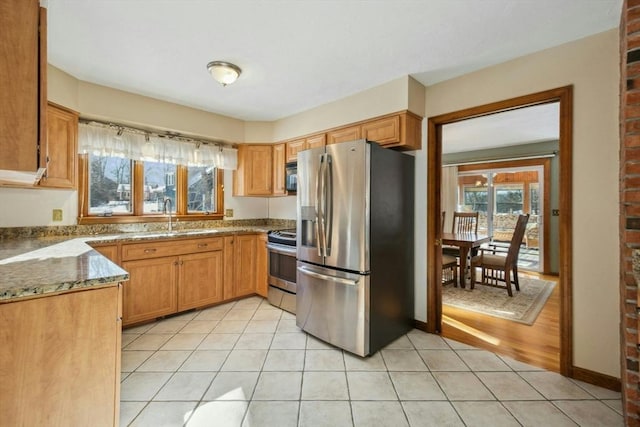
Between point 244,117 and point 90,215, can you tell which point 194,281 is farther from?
point 244,117

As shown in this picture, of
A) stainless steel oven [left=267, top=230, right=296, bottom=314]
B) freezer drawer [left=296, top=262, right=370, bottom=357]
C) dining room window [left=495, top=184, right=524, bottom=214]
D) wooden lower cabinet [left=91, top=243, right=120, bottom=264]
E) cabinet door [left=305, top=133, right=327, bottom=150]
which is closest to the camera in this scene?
freezer drawer [left=296, top=262, right=370, bottom=357]

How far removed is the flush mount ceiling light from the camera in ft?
7.58

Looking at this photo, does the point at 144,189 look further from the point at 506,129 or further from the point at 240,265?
the point at 506,129

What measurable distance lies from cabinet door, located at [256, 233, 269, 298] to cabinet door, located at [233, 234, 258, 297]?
5 centimetres

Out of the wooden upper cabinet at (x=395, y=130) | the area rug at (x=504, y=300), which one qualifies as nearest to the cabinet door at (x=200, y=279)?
the wooden upper cabinet at (x=395, y=130)

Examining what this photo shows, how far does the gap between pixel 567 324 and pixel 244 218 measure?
12.2 ft

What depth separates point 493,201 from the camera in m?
6.13

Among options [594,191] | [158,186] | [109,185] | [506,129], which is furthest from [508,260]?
[109,185]

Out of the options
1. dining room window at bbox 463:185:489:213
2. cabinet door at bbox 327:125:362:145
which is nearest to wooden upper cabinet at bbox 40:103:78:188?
cabinet door at bbox 327:125:362:145

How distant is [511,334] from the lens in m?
2.69

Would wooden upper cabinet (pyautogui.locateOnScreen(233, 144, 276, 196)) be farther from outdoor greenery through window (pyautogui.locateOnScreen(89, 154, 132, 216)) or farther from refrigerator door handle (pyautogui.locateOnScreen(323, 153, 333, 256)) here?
refrigerator door handle (pyautogui.locateOnScreen(323, 153, 333, 256))

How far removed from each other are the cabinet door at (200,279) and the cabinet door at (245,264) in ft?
0.71

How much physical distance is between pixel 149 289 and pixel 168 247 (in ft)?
1.48

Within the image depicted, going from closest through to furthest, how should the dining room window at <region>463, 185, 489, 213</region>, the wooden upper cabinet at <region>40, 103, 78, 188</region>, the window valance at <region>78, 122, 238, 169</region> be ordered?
the wooden upper cabinet at <region>40, 103, 78, 188</region>, the window valance at <region>78, 122, 238, 169</region>, the dining room window at <region>463, 185, 489, 213</region>
